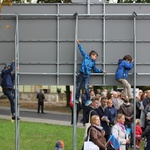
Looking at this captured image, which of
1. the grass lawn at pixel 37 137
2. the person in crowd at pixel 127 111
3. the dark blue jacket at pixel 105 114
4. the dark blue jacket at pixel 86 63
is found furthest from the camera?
the grass lawn at pixel 37 137

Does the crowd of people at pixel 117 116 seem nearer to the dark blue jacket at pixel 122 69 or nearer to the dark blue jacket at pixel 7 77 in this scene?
the dark blue jacket at pixel 122 69

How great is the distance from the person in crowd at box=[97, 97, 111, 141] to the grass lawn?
2138 millimetres

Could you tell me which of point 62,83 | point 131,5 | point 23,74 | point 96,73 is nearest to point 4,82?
point 23,74

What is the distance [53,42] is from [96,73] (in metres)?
1.31

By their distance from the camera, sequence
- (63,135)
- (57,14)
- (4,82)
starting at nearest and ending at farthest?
(57,14) < (4,82) < (63,135)

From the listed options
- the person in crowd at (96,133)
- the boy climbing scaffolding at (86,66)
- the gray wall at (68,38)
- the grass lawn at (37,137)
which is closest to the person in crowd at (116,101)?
the grass lawn at (37,137)

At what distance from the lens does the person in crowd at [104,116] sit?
14445 millimetres

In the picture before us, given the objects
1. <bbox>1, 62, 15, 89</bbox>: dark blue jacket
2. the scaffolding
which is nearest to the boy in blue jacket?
the scaffolding

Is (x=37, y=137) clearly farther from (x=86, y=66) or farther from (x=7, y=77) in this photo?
(x=86, y=66)

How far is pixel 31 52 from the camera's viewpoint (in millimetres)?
13016

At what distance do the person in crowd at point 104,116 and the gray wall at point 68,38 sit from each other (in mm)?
1525

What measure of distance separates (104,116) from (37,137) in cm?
564

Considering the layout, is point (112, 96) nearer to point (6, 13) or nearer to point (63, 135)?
point (63, 135)

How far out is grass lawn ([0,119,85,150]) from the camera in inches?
677
